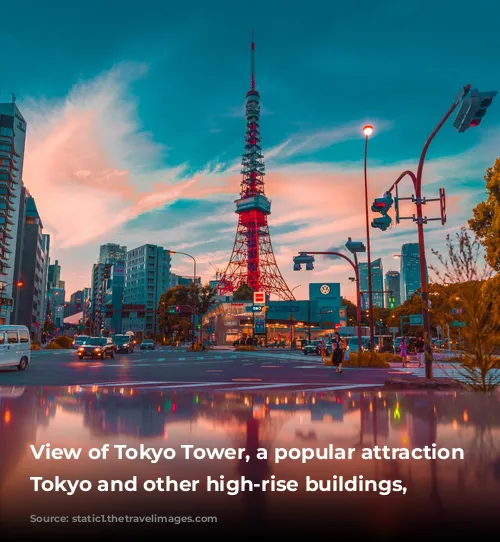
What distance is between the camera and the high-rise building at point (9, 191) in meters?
89.2

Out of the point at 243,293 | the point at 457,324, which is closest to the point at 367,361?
the point at 457,324

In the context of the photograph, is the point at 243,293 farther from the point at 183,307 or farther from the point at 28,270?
the point at 28,270

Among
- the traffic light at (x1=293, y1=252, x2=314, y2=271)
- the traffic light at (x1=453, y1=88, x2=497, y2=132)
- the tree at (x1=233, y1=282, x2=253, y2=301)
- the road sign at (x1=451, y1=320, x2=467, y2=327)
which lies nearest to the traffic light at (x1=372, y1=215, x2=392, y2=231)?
the traffic light at (x1=453, y1=88, x2=497, y2=132)

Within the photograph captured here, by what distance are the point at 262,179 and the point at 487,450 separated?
119 meters

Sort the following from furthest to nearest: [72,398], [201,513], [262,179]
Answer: [262,179] → [72,398] → [201,513]

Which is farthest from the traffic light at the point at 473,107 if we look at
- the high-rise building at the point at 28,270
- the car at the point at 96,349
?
the high-rise building at the point at 28,270

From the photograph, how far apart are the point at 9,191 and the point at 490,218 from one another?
3498 inches

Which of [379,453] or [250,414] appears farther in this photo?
[250,414]

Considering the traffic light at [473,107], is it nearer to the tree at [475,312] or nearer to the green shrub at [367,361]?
the tree at [475,312]

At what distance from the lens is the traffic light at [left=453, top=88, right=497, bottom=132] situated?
35.9 feet

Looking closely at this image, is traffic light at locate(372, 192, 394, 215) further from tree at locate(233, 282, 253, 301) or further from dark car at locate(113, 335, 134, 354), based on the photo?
tree at locate(233, 282, 253, 301)

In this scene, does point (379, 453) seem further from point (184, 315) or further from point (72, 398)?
point (184, 315)

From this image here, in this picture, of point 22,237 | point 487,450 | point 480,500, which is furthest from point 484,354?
point 22,237

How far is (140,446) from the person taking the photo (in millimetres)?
6191
